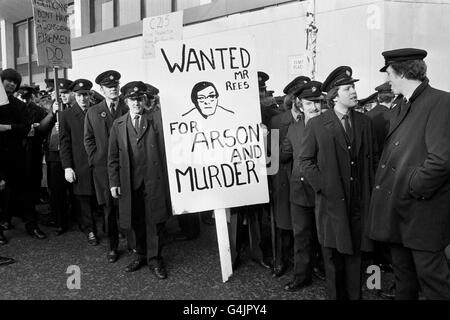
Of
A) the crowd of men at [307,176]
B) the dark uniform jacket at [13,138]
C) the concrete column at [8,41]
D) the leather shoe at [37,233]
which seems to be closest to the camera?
the crowd of men at [307,176]

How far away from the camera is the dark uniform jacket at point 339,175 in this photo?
3379mm

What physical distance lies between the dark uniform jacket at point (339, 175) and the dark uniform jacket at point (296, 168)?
0.37 m

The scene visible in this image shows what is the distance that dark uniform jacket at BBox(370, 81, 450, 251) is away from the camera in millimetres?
2742

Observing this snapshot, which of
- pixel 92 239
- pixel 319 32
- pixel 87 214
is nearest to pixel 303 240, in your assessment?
pixel 92 239

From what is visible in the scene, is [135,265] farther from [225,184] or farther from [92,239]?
[225,184]

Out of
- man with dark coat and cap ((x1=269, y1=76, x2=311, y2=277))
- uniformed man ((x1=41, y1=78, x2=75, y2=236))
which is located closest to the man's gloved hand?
uniformed man ((x1=41, y1=78, x2=75, y2=236))

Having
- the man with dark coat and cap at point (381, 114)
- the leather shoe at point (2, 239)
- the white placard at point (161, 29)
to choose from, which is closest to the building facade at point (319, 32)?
the white placard at point (161, 29)

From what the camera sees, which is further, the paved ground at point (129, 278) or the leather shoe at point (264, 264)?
the leather shoe at point (264, 264)

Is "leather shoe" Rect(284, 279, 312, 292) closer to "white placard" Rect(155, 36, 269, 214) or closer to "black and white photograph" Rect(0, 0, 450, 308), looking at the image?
"black and white photograph" Rect(0, 0, 450, 308)

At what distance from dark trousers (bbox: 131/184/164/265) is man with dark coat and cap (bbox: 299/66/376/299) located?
1.71 m

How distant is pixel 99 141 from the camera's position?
5156 millimetres

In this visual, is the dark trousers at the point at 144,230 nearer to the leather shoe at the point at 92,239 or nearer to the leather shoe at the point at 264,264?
the leather shoe at the point at 92,239

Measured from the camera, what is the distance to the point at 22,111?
5.55m
